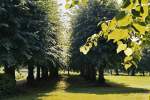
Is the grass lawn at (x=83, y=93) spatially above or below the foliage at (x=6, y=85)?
below

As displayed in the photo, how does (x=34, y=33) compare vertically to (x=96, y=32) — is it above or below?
below

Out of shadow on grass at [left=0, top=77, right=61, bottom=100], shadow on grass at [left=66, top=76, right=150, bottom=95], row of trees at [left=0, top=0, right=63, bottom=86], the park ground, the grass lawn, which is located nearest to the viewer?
the grass lawn

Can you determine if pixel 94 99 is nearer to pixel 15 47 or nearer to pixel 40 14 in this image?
pixel 15 47

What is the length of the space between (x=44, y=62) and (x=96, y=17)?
10.5 m

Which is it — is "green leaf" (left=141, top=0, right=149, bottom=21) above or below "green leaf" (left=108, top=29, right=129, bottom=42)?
above

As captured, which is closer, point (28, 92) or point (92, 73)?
point (28, 92)

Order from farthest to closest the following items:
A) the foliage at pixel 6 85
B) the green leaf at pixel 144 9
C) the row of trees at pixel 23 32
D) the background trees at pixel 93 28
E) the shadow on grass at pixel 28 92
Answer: the background trees at pixel 93 28, the foliage at pixel 6 85, the row of trees at pixel 23 32, the shadow on grass at pixel 28 92, the green leaf at pixel 144 9

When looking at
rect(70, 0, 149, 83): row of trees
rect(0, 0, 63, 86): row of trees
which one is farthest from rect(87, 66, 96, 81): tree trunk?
rect(0, 0, 63, 86): row of trees

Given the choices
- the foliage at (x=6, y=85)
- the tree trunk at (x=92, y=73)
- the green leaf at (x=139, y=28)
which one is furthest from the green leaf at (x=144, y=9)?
the tree trunk at (x=92, y=73)

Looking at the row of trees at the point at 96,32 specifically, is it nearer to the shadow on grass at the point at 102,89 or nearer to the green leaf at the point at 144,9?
the shadow on grass at the point at 102,89

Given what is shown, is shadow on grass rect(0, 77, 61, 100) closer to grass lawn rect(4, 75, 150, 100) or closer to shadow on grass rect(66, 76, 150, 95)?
grass lawn rect(4, 75, 150, 100)

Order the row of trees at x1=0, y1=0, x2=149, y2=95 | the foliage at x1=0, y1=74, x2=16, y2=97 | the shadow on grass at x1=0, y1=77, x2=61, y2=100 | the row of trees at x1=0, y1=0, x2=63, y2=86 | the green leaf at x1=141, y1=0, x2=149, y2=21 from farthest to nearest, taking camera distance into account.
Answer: the foliage at x1=0, y1=74, x2=16, y2=97 < the row of trees at x1=0, y1=0, x2=149, y2=95 < the row of trees at x1=0, y1=0, x2=63, y2=86 < the shadow on grass at x1=0, y1=77, x2=61, y2=100 < the green leaf at x1=141, y1=0, x2=149, y2=21

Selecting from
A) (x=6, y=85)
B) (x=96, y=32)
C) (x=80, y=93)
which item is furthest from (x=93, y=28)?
(x=6, y=85)

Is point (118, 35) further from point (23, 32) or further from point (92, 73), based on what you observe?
point (92, 73)
